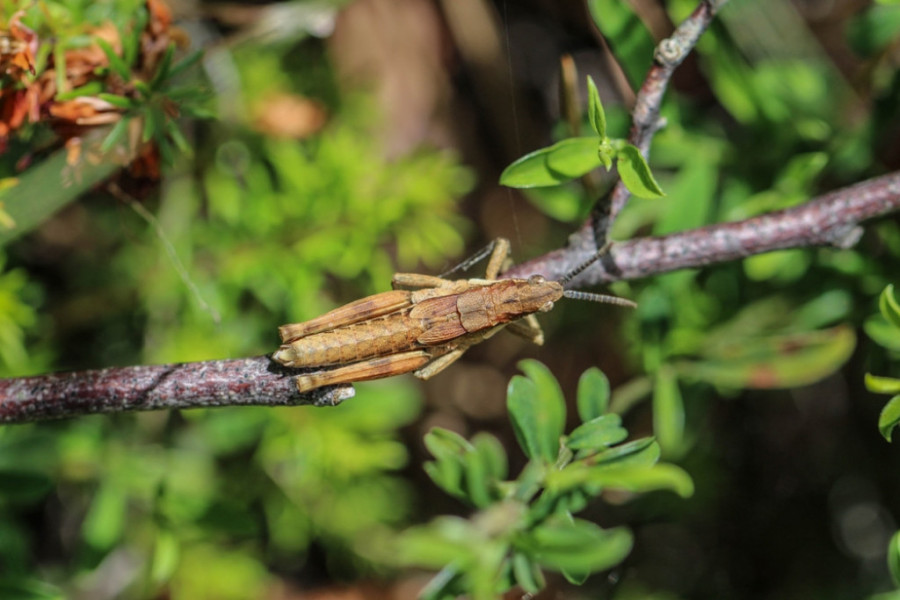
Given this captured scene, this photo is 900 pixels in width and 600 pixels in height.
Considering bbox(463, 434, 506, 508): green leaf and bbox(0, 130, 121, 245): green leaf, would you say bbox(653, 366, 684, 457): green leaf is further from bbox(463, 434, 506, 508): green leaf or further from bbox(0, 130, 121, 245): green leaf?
bbox(0, 130, 121, 245): green leaf

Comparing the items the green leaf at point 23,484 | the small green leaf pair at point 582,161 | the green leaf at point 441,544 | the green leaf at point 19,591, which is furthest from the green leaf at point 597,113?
the green leaf at point 19,591

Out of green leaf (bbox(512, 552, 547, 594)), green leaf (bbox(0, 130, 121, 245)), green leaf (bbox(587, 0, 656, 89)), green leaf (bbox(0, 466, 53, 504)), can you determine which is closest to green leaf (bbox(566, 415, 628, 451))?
green leaf (bbox(512, 552, 547, 594))

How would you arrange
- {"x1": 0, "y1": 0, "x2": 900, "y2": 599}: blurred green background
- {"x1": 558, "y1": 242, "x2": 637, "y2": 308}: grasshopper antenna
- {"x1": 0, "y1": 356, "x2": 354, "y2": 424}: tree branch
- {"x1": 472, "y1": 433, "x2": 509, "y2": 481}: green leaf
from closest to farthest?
{"x1": 0, "y1": 356, "x2": 354, "y2": 424}: tree branch < {"x1": 472, "y1": 433, "x2": 509, "y2": 481}: green leaf < {"x1": 558, "y1": 242, "x2": 637, "y2": 308}: grasshopper antenna < {"x1": 0, "y1": 0, "x2": 900, "y2": 599}: blurred green background

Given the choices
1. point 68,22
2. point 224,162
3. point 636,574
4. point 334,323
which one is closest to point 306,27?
point 224,162

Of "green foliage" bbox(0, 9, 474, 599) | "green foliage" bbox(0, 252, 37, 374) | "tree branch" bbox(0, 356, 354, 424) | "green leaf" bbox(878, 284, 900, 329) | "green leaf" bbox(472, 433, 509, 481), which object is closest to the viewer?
"tree branch" bbox(0, 356, 354, 424)

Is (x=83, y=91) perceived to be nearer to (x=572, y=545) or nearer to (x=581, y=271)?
(x=581, y=271)


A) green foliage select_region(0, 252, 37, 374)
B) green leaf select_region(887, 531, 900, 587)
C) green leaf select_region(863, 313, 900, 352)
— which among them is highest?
green foliage select_region(0, 252, 37, 374)

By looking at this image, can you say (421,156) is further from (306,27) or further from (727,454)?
(727,454)
